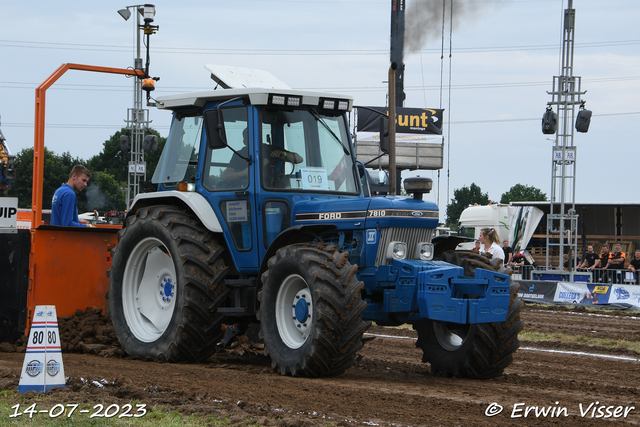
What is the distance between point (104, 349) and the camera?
8734 millimetres

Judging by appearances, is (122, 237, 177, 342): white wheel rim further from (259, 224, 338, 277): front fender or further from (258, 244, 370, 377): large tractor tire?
(258, 244, 370, 377): large tractor tire

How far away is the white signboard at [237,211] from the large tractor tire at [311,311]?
0.82 m

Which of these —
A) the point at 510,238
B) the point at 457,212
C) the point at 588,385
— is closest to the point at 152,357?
the point at 588,385

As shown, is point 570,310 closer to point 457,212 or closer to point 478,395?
point 478,395

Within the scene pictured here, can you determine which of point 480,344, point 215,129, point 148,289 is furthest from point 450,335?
point 148,289

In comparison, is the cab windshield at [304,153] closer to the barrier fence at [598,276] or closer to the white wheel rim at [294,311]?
the white wheel rim at [294,311]

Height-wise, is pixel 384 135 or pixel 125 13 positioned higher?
pixel 125 13

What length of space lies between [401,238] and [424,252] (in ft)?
0.94

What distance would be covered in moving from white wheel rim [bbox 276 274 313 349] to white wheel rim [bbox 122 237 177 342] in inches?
64.0

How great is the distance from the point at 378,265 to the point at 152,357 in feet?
8.32

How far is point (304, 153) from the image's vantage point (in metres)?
8.16

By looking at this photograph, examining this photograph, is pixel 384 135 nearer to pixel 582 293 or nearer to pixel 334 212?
pixel 334 212

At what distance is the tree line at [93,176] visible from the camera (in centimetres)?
6996

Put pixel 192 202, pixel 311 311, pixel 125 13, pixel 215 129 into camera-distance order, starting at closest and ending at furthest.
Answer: pixel 311 311 → pixel 215 129 → pixel 192 202 → pixel 125 13
